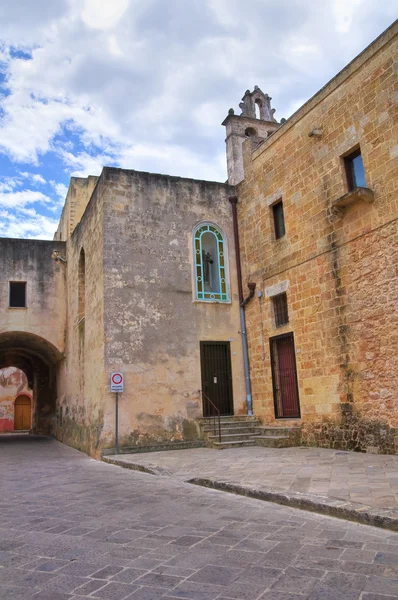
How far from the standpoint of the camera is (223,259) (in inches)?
558

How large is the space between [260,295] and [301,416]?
3.42 metres

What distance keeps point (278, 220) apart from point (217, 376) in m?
4.48

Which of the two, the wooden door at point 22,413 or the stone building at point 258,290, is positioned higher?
the stone building at point 258,290

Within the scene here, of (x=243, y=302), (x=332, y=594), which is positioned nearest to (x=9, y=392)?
(x=243, y=302)

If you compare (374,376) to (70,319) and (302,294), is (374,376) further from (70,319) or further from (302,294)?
(70,319)

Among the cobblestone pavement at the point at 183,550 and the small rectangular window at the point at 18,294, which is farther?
the small rectangular window at the point at 18,294

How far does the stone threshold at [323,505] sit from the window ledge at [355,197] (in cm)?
607

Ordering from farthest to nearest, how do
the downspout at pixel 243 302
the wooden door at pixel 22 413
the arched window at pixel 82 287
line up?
1. the wooden door at pixel 22 413
2. the arched window at pixel 82 287
3. the downspout at pixel 243 302

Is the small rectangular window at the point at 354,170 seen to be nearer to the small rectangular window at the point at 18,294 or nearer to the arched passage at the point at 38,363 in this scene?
the small rectangular window at the point at 18,294

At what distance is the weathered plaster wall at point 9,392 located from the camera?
3238 cm

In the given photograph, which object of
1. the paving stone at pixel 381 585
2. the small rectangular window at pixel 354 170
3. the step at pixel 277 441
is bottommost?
the paving stone at pixel 381 585

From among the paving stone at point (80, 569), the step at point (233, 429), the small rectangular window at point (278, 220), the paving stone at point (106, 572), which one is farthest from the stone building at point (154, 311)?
the paving stone at point (106, 572)

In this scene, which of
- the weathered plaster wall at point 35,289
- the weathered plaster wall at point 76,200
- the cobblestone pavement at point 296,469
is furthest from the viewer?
the weathered plaster wall at point 76,200

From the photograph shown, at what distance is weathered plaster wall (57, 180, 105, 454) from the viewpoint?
12656 millimetres
